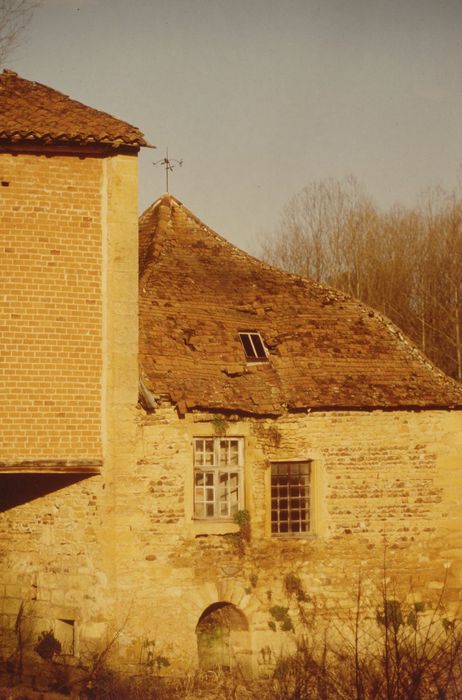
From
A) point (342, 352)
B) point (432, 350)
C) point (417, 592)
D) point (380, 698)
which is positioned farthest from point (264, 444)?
point (432, 350)

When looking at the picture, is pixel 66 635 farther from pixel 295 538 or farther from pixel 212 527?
pixel 295 538

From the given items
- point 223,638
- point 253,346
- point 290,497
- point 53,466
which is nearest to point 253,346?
point 253,346

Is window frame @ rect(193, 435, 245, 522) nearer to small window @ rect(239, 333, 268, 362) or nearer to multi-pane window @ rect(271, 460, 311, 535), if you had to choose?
multi-pane window @ rect(271, 460, 311, 535)

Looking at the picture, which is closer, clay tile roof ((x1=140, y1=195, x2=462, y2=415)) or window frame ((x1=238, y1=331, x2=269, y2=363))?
clay tile roof ((x1=140, y1=195, x2=462, y2=415))

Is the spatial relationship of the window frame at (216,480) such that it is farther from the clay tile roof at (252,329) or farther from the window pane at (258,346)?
the window pane at (258,346)

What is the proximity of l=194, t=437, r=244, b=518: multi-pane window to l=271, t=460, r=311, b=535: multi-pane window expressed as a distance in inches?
27.9

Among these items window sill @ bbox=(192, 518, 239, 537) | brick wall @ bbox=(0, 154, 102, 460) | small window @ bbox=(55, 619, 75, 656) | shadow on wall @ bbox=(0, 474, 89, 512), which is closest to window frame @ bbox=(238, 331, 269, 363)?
window sill @ bbox=(192, 518, 239, 537)

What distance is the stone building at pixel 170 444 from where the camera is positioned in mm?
16281

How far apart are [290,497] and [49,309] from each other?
5.71m

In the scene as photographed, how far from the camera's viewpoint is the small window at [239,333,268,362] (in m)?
19.2

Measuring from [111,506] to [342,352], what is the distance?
5.79 meters

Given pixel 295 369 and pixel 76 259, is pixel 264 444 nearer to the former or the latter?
pixel 295 369

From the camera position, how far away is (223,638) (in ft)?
58.9

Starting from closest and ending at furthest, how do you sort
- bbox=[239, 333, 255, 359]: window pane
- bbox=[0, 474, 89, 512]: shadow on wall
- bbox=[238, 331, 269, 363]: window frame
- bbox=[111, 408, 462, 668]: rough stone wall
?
bbox=[0, 474, 89, 512]: shadow on wall → bbox=[111, 408, 462, 668]: rough stone wall → bbox=[238, 331, 269, 363]: window frame → bbox=[239, 333, 255, 359]: window pane
